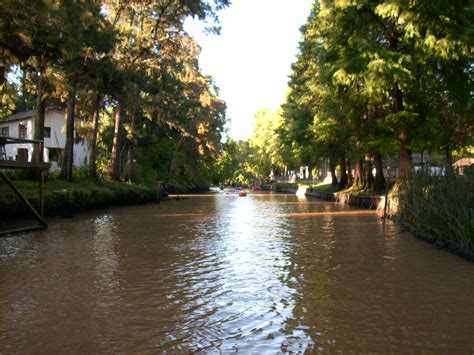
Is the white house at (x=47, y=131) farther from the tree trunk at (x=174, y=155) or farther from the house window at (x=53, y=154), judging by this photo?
the tree trunk at (x=174, y=155)

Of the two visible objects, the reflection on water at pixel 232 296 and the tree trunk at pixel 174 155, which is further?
the tree trunk at pixel 174 155

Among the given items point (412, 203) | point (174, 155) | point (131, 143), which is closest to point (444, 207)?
point (412, 203)

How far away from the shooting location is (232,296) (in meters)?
7.95

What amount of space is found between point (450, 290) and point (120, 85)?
22399 millimetres

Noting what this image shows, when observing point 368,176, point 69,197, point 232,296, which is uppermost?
point 368,176

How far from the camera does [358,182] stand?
38594 mm

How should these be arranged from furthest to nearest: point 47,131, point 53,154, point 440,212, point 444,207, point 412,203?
point 53,154 → point 47,131 → point 412,203 → point 440,212 → point 444,207

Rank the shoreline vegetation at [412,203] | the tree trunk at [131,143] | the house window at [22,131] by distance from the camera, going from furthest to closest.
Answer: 1. the house window at [22,131]
2. the tree trunk at [131,143]
3. the shoreline vegetation at [412,203]

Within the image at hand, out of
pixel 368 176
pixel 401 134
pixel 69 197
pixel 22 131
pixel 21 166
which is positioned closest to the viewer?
pixel 21 166

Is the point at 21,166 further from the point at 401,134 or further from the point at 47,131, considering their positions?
the point at 47,131

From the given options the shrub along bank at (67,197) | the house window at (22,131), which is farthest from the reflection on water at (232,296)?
the house window at (22,131)

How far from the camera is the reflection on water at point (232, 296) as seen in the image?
5.86 metres

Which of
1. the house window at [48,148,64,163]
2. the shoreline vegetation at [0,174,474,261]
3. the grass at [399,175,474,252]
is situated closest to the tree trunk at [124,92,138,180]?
the shoreline vegetation at [0,174,474,261]

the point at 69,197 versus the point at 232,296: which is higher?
the point at 69,197
